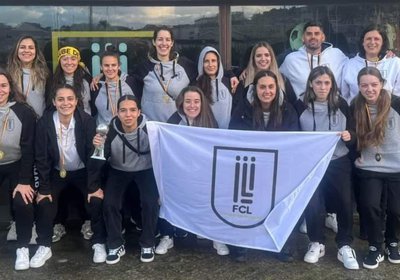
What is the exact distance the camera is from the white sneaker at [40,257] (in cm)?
435

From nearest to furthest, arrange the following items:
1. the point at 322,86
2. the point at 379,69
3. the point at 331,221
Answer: the point at 322,86 → the point at 379,69 → the point at 331,221

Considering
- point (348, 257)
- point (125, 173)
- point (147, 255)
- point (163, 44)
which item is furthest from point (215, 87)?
point (348, 257)

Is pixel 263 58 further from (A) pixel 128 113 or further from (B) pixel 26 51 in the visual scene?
(B) pixel 26 51

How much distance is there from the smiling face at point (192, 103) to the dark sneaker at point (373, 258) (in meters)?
1.76

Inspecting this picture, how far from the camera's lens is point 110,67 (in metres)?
4.80

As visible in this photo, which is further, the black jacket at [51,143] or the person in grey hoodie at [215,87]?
the person in grey hoodie at [215,87]

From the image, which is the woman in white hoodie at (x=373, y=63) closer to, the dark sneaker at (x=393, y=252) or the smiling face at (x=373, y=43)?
the smiling face at (x=373, y=43)

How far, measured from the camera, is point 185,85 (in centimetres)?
503

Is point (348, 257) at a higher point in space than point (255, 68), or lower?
lower

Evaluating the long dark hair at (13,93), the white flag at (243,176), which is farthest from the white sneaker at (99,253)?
the long dark hair at (13,93)

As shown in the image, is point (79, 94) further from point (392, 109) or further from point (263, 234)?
point (392, 109)

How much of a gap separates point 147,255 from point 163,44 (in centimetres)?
183

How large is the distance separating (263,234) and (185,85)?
5.13 ft

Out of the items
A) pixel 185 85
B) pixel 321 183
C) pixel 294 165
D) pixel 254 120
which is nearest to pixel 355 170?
pixel 321 183
